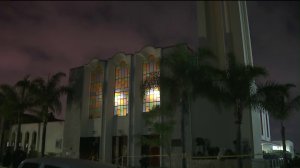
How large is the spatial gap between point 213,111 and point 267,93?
10.1 meters

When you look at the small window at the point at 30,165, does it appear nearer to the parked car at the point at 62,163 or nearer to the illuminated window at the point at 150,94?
the parked car at the point at 62,163

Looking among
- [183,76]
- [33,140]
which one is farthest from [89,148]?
[183,76]

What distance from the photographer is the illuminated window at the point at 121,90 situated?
30.6 m

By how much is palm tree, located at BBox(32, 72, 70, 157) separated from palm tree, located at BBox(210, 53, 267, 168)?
16.8 metres

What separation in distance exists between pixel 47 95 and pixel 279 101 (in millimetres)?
20295

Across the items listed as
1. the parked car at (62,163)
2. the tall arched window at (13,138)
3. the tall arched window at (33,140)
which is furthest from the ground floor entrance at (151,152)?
the tall arched window at (13,138)

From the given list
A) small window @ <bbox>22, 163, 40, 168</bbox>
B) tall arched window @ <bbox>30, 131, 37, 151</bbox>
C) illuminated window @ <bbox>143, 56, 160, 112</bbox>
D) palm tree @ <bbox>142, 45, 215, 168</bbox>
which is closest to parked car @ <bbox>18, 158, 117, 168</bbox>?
small window @ <bbox>22, 163, 40, 168</bbox>

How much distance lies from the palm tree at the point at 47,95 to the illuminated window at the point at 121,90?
5161 millimetres

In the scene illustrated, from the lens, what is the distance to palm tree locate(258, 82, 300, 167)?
18391 mm

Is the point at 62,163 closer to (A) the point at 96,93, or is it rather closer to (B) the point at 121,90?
(B) the point at 121,90

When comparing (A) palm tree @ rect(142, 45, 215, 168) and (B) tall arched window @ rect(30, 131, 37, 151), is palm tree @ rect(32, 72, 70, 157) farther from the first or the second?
(A) palm tree @ rect(142, 45, 215, 168)

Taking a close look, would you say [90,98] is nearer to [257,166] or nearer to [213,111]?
[213,111]

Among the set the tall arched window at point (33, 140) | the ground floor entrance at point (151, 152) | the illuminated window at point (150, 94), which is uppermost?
the illuminated window at point (150, 94)

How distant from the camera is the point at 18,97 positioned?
32.2m
